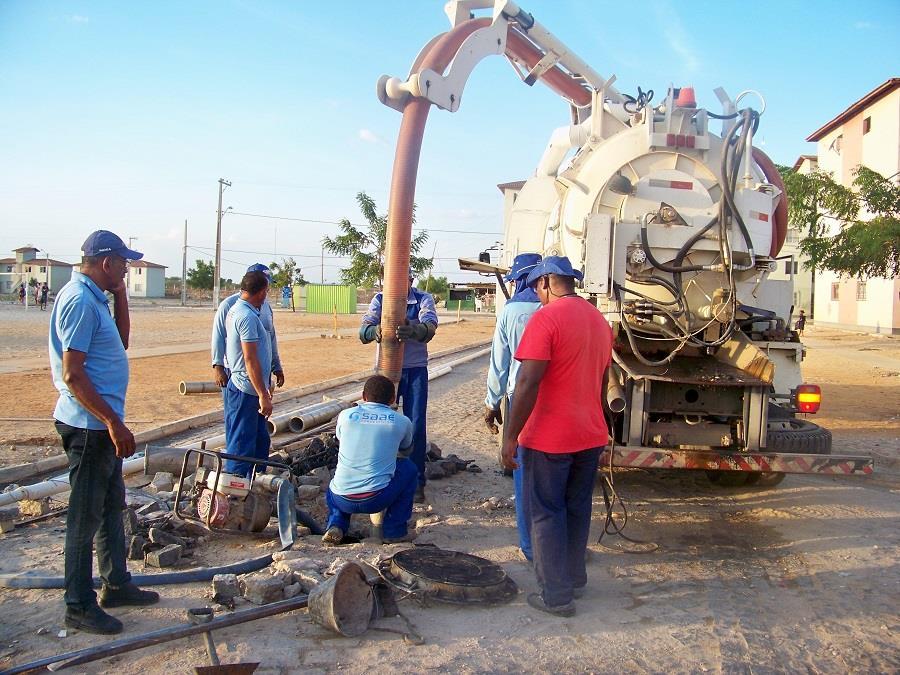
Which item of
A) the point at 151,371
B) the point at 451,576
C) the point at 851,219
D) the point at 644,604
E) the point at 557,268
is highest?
the point at 851,219

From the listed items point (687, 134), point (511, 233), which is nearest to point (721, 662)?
point (687, 134)

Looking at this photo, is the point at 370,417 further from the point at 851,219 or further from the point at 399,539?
the point at 851,219

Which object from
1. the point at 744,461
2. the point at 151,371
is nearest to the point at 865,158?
the point at 151,371

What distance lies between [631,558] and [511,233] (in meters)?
4.82

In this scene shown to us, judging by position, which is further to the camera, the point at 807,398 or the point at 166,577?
the point at 807,398

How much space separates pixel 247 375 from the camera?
5379mm

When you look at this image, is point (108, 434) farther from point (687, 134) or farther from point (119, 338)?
point (687, 134)

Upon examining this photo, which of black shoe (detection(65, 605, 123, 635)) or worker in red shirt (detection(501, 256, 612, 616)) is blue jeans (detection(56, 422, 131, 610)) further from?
worker in red shirt (detection(501, 256, 612, 616))

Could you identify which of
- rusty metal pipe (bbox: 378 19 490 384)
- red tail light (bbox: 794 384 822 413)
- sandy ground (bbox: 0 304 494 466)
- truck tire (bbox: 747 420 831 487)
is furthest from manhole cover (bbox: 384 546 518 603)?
sandy ground (bbox: 0 304 494 466)

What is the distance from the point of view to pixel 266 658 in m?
3.22

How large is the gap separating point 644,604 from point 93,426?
3.11 metres

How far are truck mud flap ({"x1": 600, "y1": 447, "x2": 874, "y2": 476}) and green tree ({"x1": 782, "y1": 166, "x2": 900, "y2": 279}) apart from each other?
8362 mm

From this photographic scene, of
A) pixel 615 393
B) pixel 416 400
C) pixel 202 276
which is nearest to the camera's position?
pixel 615 393

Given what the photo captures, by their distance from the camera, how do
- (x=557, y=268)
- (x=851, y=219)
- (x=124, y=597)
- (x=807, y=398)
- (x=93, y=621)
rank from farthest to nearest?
(x=851, y=219)
(x=807, y=398)
(x=557, y=268)
(x=124, y=597)
(x=93, y=621)
